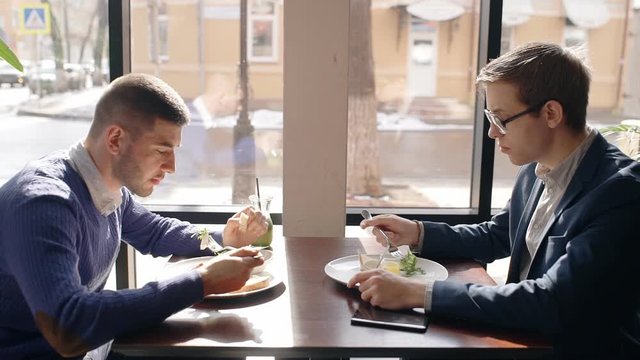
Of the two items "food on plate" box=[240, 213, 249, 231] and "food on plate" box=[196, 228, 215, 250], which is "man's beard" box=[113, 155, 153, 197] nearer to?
"food on plate" box=[196, 228, 215, 250]

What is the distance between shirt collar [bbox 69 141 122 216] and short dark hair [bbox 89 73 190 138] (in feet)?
0.18

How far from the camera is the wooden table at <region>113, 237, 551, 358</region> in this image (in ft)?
4.13

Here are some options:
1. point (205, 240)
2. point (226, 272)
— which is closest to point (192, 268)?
point (205, 240)

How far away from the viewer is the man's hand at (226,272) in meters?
1.40

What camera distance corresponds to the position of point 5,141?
2.82 metres

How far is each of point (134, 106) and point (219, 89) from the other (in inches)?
49.2

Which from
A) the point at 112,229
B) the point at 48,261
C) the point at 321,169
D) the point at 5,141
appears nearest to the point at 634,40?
the point at 321,169

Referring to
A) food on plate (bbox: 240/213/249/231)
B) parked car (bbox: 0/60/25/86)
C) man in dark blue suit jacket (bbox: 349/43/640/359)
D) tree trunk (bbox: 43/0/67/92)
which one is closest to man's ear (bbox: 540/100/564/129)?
man in dark blue suit jacket (bbox: 349/43/640/359)

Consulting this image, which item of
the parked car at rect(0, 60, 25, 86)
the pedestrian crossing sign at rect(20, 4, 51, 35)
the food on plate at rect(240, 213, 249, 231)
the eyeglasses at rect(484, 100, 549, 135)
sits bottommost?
the food on plate at rect(240, 213, 249, 231)

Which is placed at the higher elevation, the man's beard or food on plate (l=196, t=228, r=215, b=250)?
the man's beard

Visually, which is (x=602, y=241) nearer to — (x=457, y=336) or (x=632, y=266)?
(x=632, y=266)

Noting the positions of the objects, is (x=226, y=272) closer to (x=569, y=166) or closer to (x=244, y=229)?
(x=244, y=229)

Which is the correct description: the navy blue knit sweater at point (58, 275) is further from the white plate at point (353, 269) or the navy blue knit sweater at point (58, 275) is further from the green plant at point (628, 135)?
the green plant at point (628, 135)

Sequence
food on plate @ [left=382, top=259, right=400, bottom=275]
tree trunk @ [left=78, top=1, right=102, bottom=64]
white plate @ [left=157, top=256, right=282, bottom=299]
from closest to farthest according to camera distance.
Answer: white plate @ [left=157, top=256, right=282, bottom=299]
food on plate @ [left=382, top=259, right=400, bottom=275]
tree trunk @ [left=78, top=1, right=102, bottom=64]
